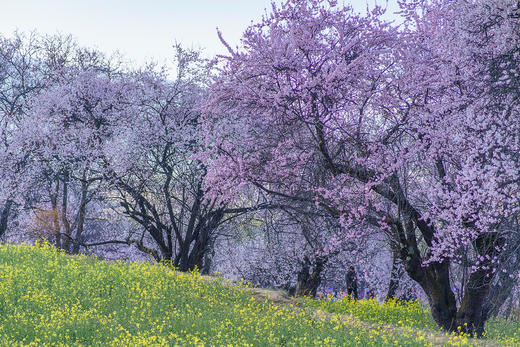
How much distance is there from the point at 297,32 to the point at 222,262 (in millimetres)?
25404

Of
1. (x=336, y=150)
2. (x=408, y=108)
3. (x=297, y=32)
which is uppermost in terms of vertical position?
(x=297, y=32)

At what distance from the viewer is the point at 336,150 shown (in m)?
13.4

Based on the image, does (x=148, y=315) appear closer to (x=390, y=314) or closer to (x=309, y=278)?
(x=390, y=314)

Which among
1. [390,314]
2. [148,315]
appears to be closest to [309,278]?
[390,314]

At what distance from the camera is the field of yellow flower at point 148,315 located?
29.0ft

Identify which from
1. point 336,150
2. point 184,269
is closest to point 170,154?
point 184,269

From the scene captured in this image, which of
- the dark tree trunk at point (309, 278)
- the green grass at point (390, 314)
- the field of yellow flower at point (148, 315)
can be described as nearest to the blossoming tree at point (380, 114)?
the green grass at point (390, 314)

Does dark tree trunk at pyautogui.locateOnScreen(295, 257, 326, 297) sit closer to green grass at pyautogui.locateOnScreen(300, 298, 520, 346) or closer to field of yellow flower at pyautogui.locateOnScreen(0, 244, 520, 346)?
green grass at pyautogui.locateOnScreen(300, 298, 520, 346)

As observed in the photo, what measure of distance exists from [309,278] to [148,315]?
13.5m

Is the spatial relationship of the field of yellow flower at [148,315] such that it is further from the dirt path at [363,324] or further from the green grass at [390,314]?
the green grass at [390,314]

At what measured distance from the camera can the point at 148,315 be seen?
1040cm

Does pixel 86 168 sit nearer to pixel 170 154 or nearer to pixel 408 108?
pixel 170 154

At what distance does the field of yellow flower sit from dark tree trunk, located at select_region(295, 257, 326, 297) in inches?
309

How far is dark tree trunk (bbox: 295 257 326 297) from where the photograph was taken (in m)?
21.8
